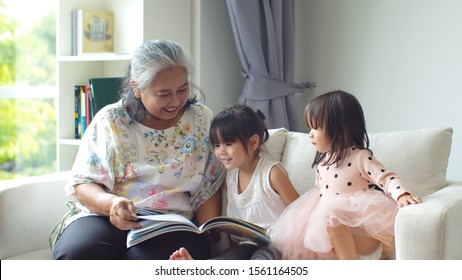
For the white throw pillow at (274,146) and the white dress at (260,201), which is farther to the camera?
the white throw pillow at (274,146)

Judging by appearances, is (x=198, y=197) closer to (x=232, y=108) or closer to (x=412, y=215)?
(x=232, y=108)

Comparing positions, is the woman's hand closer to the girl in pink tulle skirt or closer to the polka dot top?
the girl in pink tulle skirt

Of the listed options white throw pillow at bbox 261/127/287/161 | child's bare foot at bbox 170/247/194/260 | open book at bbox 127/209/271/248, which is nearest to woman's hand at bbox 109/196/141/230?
open book at bbox 127/209/271/248

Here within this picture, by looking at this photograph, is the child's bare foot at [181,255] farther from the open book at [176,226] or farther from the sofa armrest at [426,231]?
the sofa armrest at [426,231]

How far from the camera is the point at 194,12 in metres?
2.95

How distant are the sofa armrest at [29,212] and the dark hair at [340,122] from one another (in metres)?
0.90

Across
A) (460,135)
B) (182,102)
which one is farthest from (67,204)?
(460,135)

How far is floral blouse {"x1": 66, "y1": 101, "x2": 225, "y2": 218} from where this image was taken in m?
2.05

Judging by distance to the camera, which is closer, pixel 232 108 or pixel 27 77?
pixel 232 108

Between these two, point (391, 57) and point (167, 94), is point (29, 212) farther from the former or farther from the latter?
point (391, 57)

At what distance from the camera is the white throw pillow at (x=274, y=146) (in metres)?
2.21

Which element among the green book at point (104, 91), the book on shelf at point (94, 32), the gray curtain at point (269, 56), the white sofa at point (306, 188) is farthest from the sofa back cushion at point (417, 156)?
the book on shelf at point (94, 32)

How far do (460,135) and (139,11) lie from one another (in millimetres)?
1444

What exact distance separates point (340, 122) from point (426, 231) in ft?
1.48
